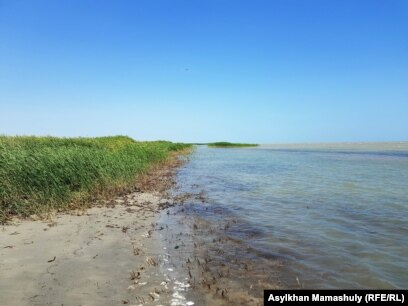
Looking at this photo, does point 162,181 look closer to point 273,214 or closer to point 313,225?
point 273,214

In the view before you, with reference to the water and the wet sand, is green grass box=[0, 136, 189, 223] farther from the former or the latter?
the water

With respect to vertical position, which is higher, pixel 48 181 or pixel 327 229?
pixel 48 181

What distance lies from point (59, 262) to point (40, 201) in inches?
226

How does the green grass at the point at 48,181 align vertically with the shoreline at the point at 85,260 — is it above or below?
above

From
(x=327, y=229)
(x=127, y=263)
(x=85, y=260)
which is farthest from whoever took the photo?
(x=327, y=229)

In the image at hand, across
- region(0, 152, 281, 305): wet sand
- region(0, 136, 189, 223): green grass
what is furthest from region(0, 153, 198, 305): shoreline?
region(0, 136, 189, 223): green grass

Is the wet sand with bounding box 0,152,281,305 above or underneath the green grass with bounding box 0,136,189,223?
underneath

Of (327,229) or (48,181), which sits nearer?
(327,229)

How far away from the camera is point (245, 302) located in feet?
17.8

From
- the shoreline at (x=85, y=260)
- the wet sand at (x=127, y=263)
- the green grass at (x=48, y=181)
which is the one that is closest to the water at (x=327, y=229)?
the wet sand at (x=127, y=263)

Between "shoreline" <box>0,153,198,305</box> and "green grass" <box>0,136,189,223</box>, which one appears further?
"green grass" <box>0,136,189,223</box>

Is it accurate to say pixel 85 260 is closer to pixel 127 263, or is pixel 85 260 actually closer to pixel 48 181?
pixel 127 263

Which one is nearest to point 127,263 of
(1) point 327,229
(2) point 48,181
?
(1) point 327,229

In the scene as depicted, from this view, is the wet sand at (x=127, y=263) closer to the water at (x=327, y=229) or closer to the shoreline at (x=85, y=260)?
the shoreline at (x=85, y=260)
